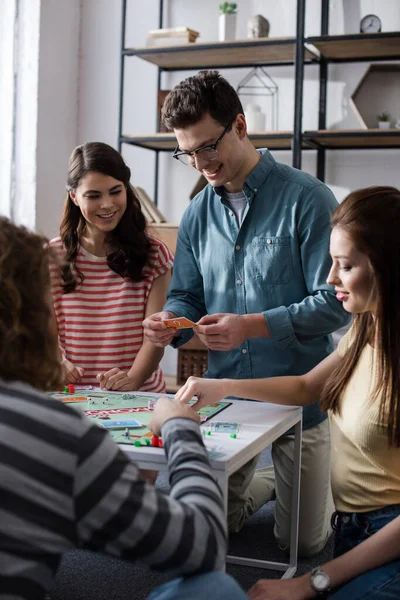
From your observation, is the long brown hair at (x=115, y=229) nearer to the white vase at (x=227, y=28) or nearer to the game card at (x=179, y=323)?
the game card at (x=179, y=323)

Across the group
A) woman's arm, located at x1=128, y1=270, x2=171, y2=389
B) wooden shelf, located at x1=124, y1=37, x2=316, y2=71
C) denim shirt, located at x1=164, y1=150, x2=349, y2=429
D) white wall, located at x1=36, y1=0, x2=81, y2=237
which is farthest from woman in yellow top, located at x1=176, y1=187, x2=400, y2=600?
white wall, located at x1=36, y1=0, x2=81, y2=237

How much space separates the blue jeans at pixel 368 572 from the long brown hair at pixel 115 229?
46.2 inches

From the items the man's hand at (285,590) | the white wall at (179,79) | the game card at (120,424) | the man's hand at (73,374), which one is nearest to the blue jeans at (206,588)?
the man's hand at (285,590)

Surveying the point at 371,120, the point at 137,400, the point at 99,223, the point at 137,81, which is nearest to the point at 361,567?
the point at 137,400

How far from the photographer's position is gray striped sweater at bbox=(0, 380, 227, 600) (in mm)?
963

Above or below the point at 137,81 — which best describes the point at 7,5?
above

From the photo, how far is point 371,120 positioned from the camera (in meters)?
4.22

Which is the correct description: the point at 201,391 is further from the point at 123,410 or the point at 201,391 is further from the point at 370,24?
the point at 370,24

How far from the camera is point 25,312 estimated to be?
1.04 metres

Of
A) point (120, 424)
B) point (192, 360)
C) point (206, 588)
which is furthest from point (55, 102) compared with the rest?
point (206, 588)

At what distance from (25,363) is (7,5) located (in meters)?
3.86

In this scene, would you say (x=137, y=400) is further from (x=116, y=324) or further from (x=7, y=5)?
(x=7, y=5)

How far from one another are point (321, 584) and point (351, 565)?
0.07 meters

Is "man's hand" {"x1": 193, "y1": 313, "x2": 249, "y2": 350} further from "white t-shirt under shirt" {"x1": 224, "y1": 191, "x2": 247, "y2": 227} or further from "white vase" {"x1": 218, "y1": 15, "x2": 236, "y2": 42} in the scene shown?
"white vase" {"x1": 218, "y1": 15, "x2": 236, "y2": 42}
